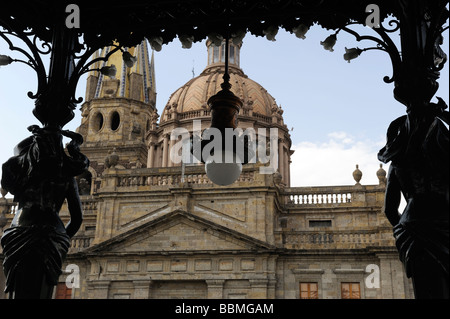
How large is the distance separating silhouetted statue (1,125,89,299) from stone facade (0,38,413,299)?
25454 mm

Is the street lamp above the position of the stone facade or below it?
below

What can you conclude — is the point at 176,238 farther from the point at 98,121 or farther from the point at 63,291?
the point at 98,121

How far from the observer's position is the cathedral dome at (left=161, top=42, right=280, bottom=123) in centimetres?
4556

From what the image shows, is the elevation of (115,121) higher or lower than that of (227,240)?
higher

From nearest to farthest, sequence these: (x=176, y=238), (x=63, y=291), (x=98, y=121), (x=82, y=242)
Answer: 1. (x=176, y=238)
2. (x=63, y=291)
3. (x=82, y=242)
4. (x=98, y=121)

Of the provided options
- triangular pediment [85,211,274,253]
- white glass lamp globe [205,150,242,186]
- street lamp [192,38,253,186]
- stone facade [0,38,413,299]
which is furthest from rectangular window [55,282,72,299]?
→ white glass lamp globe [205,150,242,186]

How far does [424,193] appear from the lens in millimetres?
4527

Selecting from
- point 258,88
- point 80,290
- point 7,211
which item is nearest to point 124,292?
point 80,290

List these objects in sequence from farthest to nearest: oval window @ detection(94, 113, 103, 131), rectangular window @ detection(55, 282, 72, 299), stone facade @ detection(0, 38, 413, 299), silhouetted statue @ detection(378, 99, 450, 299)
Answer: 1. oval window @ detection(94, 113, 103, 131)
2. rectangular window @ detection(55, 282, 72, 299)
3. stone facade @ detection(0, 38, 413, 299)
4. silhouetted statue @ detection(378, 99, 450, 299)

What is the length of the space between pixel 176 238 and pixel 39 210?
27668mm

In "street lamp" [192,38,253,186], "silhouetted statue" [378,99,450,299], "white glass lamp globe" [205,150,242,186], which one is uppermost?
"street lamp" [192,38,253,186]

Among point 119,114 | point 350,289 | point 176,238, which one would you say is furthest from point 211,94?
point 350,289

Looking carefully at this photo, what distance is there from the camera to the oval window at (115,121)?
152ft

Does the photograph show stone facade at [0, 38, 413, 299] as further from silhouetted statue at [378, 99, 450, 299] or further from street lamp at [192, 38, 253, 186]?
silhouetted statue at [378, 99, 450, 299]
